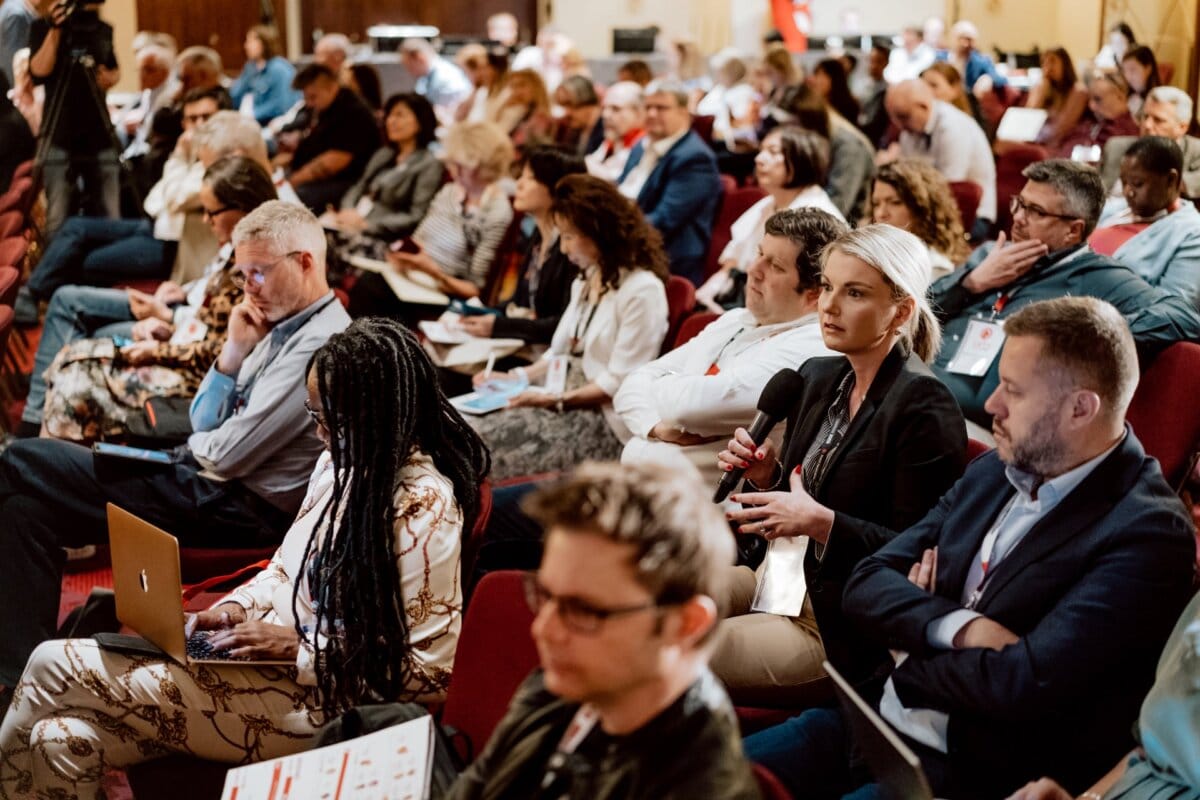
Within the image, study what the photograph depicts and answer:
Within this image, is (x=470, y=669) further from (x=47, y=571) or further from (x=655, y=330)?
(x=655, y=330)

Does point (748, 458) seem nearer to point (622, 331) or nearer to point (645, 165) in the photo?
point (622, 331)

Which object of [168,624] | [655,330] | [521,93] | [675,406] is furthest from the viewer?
[521,93]

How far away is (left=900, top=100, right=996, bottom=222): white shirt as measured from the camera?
6.11 metres

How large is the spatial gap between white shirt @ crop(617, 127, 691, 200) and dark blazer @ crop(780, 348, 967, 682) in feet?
12.2

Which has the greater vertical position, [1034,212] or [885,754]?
[1034,212]

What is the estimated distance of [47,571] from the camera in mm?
3031

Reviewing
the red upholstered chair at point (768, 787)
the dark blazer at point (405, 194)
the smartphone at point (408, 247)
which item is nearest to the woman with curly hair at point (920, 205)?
the smartphone at point (408, 247)

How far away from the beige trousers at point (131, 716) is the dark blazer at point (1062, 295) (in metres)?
1.80

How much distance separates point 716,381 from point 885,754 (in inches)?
58.0

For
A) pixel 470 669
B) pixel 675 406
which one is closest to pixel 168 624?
pixel 470 669

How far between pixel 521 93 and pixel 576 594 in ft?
24.4

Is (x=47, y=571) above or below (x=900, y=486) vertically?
below

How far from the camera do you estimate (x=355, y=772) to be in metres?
1.72

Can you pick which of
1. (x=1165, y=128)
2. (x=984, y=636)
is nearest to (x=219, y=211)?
(x=984, y=636)
